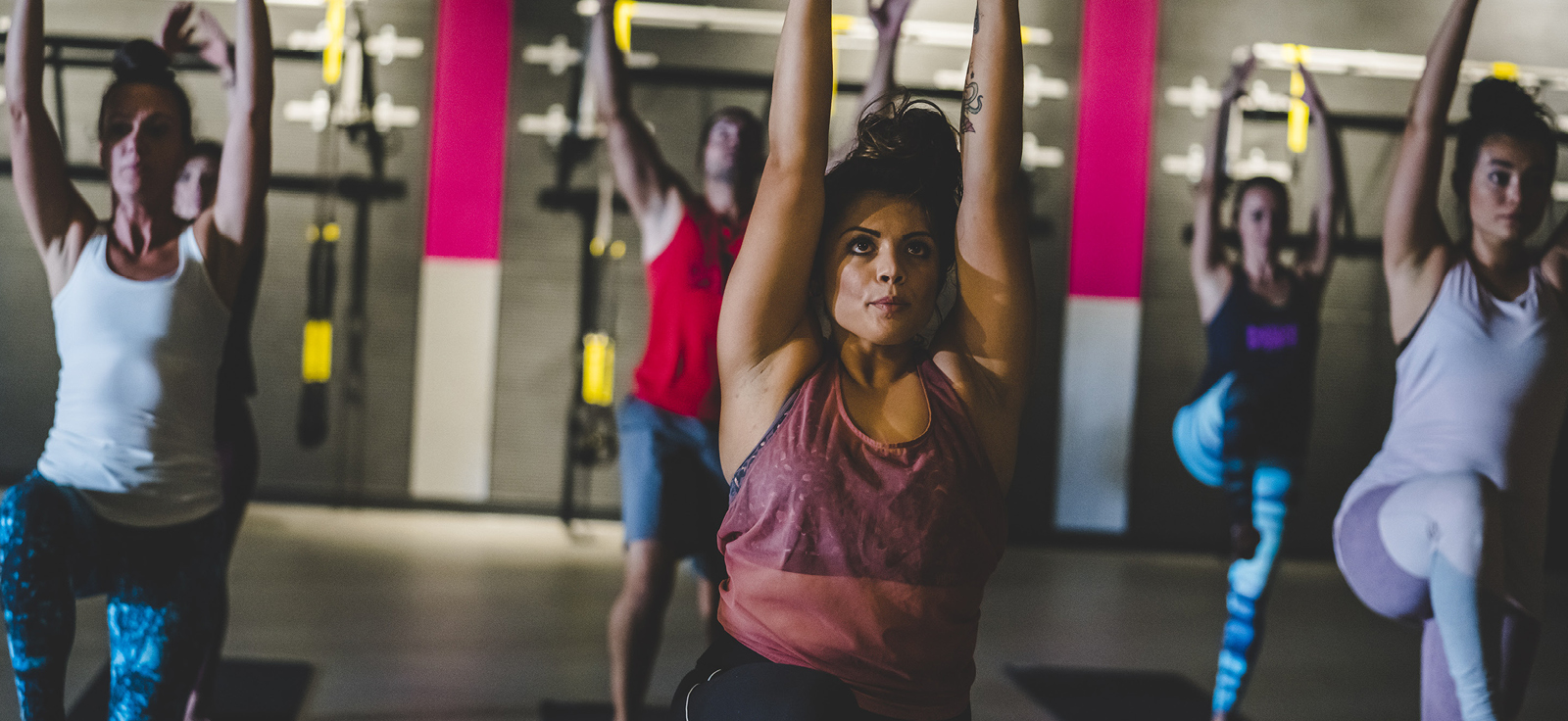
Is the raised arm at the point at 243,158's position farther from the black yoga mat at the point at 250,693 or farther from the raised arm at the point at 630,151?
the black yoga mat at the point at 250,693

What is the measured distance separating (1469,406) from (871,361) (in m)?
1.14

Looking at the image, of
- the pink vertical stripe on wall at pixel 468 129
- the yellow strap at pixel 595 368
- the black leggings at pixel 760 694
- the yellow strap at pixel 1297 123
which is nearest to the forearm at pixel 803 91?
the black leggings at pixel 760 694

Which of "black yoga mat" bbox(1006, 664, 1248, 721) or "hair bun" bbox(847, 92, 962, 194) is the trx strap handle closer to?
"black yoga mat" bbox(1006, 664, 1248, 721)

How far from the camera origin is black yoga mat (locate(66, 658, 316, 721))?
2646 mm

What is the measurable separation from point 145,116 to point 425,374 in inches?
154

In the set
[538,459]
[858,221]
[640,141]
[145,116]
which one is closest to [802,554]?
[858,221]

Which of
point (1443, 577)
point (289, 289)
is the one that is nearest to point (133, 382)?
point (1443, 577)

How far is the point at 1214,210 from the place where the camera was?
118 inches

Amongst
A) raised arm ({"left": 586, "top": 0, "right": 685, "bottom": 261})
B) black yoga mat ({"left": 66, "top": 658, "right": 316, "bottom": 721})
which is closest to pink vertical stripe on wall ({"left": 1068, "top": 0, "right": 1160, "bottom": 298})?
raised arm ({"left": 586, "top": 0, "right": 685, "bottom": 261})

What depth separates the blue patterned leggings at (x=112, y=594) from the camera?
1.72 m

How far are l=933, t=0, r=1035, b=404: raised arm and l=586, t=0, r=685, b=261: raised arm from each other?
1.34 metres

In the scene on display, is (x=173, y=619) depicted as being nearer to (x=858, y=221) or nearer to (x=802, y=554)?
(x=802, y=554)

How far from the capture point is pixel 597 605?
13.4ft

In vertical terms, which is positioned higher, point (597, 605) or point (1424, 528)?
point (1424, 528)
